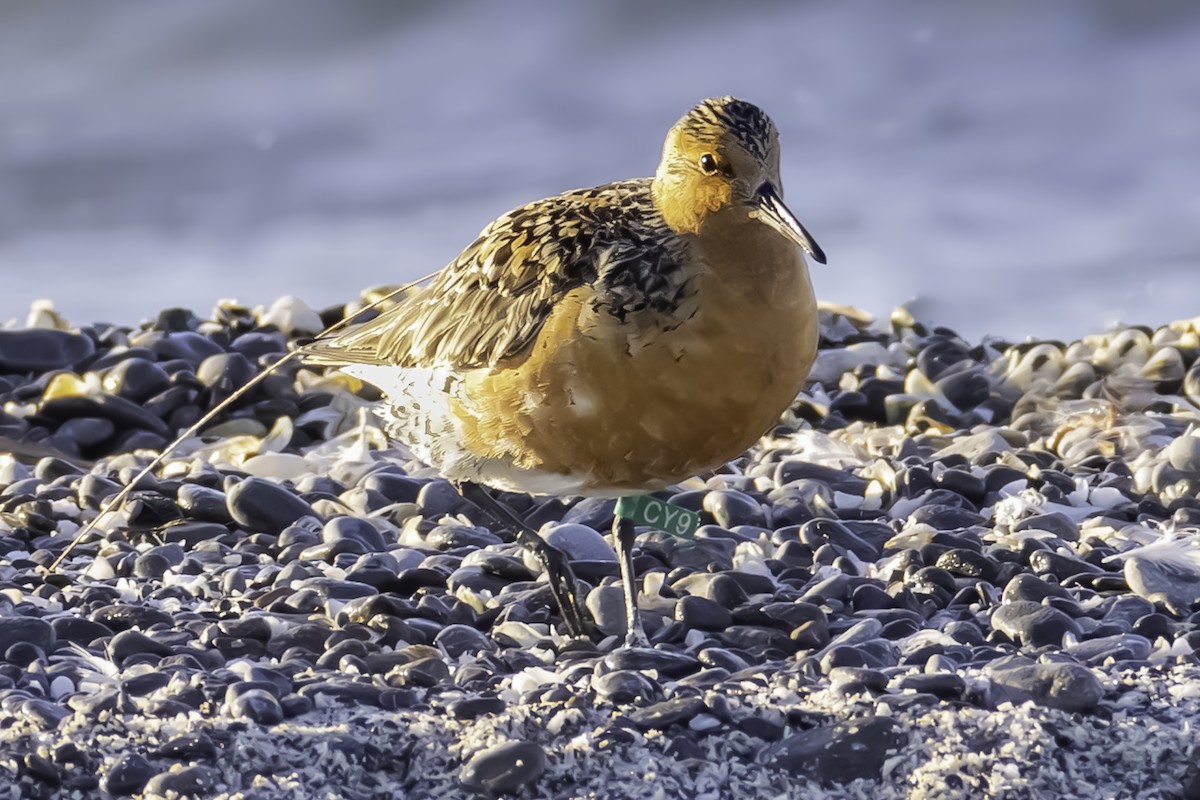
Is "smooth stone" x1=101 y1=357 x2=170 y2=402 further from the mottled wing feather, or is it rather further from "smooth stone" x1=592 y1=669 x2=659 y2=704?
"smooth stone" x1=592 y1=669 x2=659 y2=704

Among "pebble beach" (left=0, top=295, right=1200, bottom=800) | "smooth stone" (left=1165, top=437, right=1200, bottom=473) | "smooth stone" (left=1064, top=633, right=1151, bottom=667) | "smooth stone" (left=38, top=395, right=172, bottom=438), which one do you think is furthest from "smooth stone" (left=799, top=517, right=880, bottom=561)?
"smooth stone" (left=38, top=395, right=172, bottom=438)

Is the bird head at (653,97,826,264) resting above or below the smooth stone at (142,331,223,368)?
above

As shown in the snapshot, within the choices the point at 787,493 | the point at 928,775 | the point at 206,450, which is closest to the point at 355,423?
the point at 206,450

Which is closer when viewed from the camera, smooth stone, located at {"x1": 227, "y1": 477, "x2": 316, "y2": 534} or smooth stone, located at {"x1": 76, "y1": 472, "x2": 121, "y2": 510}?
smooth stone, located at {"x1": 227, "y1": 477, "x2": 316, "y2": 534}

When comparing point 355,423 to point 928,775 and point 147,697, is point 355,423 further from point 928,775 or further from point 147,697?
point 928,775

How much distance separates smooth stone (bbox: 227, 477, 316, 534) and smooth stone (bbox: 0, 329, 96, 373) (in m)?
3.34

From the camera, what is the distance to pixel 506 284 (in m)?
5.46

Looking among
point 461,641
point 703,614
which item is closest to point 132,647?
point 461,641

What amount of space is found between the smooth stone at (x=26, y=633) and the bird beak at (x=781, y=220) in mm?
2559

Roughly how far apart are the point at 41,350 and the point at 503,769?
6024 mm

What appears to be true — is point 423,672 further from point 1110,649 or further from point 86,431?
point 86,431

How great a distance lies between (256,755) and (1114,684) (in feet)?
7.94

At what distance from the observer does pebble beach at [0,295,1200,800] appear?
173 inches

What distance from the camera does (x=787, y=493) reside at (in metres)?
6.55
